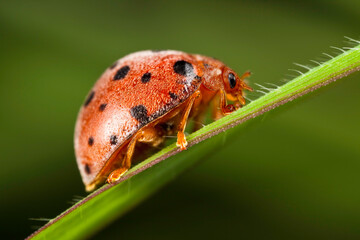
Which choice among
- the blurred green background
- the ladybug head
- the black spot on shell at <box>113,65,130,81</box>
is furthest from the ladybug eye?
the black spot on shell at <box>113,65,130,81</box>

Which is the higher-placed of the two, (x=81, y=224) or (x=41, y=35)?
(x=41, y=35)

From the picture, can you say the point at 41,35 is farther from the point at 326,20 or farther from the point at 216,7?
the point at 326,20

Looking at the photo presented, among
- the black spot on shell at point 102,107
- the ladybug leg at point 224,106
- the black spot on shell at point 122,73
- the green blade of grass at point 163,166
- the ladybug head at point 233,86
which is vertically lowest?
the green blade of grass at point 163,166

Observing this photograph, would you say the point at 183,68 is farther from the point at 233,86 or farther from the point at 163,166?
the point at 163,166

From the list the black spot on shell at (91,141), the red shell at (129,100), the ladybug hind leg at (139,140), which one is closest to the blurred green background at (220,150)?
the ladybug hind leg at (139,140)

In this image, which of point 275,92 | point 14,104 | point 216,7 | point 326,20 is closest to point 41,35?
point 14,104

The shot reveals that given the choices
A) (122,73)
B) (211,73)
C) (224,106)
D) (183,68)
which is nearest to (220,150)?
(224,106)

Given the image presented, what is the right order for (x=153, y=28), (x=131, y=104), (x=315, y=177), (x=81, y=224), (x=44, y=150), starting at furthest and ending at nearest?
1. (x=153, y=28)
2. (x=44, y=150)
3. (x=315, y=177)
4. (x=131, y=104)
5. (x=81, y=224)

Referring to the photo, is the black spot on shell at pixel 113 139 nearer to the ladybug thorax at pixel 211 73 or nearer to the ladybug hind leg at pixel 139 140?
the ladybug hind leg at pixel 139 140
